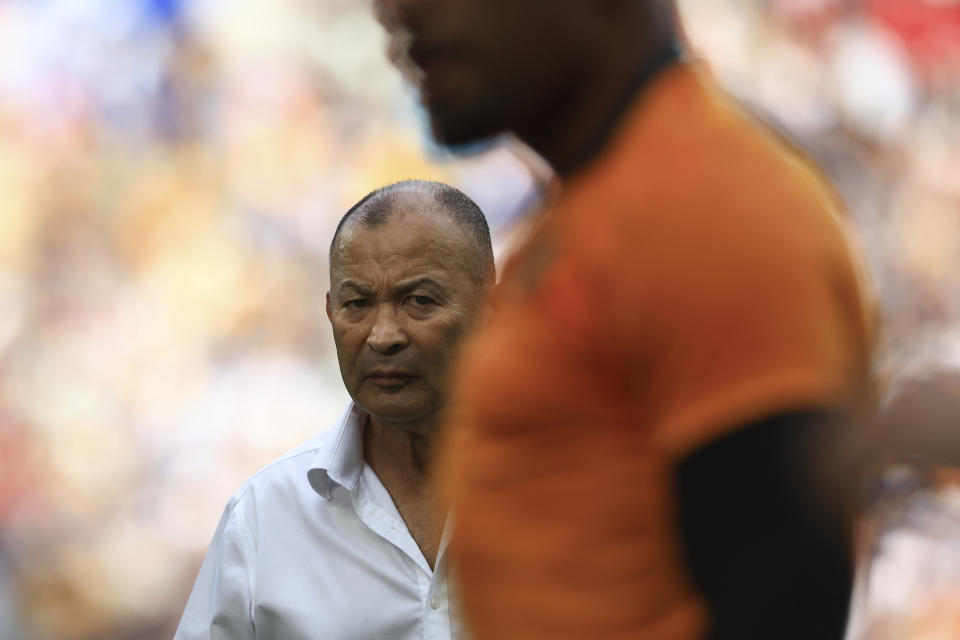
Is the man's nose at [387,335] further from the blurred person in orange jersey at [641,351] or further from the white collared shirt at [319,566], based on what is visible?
the blurred person in orange jersey at [641,351]

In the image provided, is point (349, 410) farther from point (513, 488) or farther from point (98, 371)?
point (98, 371)

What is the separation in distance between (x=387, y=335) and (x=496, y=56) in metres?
1.02

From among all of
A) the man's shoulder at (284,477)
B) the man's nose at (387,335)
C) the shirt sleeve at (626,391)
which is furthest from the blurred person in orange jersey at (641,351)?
the man's shoulder at (284,477)

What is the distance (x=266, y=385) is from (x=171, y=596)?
68cm

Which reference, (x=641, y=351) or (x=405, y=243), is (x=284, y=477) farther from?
(x=641, y=351)

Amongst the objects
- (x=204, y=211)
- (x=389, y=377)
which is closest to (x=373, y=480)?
(x=389, y=377)

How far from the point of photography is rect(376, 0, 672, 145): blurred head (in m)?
0.68

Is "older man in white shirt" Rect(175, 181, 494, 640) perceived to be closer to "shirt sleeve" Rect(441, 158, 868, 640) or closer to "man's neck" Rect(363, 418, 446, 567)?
"man's neck" Rect(363, 418, 446, 567)

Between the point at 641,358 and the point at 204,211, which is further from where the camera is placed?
the point at 204,211

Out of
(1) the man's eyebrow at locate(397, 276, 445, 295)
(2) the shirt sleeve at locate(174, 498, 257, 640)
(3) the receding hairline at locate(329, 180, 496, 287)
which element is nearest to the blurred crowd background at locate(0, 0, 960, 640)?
(3) the receding hairline at locate(329, 180, 496, 287)

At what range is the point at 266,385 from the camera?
12.8ft

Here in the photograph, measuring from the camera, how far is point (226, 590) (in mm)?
1658

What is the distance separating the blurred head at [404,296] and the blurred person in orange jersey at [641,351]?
96 centimetres

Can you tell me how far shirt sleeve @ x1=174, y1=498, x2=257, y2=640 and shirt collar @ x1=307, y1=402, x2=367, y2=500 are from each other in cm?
12
